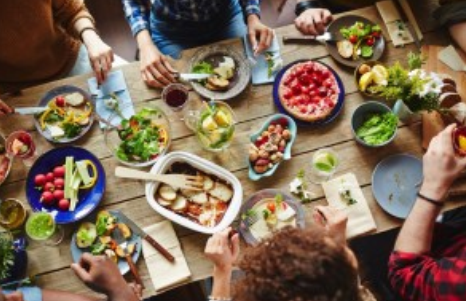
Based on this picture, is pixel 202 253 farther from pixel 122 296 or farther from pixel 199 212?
pixel 122 296

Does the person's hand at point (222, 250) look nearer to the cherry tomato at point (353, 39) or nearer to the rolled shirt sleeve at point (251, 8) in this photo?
the cherry tomato at point (353, 39)

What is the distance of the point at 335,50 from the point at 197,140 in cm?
74

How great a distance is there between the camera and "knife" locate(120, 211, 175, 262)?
68.1 inches

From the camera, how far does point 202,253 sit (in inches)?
68.9

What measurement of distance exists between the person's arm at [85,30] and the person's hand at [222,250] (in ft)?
2.86

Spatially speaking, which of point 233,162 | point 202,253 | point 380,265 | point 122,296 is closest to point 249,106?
point 233,162

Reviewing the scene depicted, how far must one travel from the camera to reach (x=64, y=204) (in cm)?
178

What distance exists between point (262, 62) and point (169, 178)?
2.22 feet

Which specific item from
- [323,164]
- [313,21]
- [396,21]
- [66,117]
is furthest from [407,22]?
[66,117]

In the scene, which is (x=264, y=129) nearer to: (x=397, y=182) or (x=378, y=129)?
(x=378, y=129)

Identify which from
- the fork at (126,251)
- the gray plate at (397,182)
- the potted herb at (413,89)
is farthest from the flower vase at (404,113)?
the fork at (126,251)

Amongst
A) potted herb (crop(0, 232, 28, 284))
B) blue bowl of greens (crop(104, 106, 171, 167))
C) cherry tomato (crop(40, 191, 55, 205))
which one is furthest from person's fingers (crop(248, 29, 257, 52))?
potted herb (crop(0, 232, 28, 284))

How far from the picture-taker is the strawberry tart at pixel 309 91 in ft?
6.17

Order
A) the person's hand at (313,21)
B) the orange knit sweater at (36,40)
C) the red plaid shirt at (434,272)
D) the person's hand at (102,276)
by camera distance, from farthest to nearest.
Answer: the person's hand at (313,21) < the orange knit sweater at (36,40) < the person's hand at (102,276) < the red plaid shirt at (434,272)
